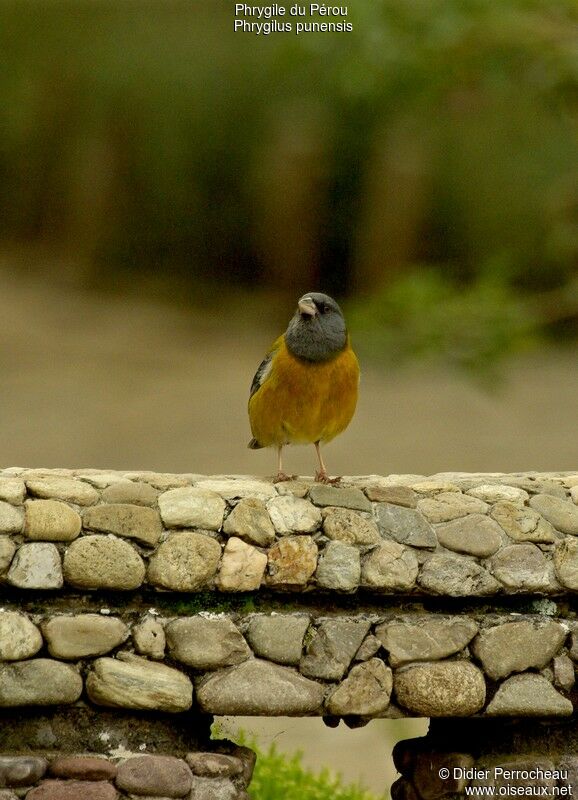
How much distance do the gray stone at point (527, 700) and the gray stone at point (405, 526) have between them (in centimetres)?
45

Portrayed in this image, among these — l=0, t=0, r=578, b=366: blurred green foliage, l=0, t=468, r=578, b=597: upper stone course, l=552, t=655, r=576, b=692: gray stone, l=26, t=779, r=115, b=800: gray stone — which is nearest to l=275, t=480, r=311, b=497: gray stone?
l=0, t=468, r=578, b=597: upper stone course

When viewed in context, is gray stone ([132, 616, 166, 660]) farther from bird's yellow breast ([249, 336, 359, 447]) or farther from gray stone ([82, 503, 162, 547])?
bird's yellow breast ([249, 336, 359, 447])

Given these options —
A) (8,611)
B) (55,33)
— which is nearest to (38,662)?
(8,611)

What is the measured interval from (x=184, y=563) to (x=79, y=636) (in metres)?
0.34

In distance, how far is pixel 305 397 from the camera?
4.82 meters

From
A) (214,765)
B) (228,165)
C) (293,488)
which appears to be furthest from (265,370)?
(228,165)

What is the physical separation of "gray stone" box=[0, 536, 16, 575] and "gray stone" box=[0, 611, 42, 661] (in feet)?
0.40

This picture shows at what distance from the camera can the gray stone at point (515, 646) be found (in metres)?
3.97

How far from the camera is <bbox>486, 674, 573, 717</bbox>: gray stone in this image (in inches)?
156

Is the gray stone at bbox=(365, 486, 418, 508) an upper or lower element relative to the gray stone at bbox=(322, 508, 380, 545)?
upper

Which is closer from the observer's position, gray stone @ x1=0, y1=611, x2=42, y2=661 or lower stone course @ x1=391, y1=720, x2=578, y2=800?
Result: gray stone @ x1=0, y1=611, x2=42, y2=661

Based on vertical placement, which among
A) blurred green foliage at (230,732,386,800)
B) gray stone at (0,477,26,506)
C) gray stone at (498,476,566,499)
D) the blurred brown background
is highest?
the blurred brown background

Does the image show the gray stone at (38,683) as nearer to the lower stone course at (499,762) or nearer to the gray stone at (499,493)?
the lower stone course at (499,762)

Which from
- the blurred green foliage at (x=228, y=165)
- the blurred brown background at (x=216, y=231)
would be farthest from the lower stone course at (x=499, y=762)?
the blurred green foliage at (x=228, y=165)
